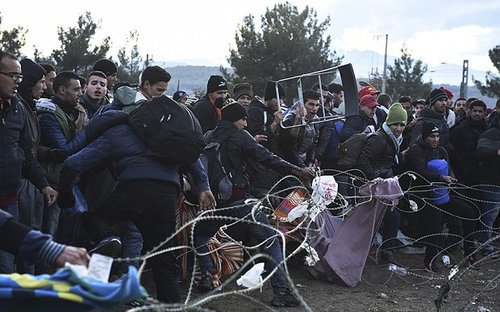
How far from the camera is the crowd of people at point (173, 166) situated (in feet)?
15.4

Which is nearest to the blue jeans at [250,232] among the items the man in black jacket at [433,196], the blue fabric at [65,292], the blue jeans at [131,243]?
the blue jeans at [131,243]

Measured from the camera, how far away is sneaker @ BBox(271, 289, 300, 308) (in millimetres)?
5836

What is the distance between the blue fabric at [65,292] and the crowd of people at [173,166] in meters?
0.21

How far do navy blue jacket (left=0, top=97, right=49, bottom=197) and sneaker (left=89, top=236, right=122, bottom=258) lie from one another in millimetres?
642

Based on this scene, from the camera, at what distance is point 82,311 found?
2633mm

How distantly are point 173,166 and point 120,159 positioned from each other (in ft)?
1.24

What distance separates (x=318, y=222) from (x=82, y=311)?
Answer: 4.77m

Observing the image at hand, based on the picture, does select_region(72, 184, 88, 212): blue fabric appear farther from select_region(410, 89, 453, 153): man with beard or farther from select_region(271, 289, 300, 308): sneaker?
select_region(410, 89, 453, 153): man with beard

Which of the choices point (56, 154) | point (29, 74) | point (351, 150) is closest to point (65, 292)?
point (56, 154)

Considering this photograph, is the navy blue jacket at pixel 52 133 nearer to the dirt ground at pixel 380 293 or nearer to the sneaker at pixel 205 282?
the dirt ground at pixel 380 293

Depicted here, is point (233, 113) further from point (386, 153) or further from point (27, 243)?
point (27, 243)

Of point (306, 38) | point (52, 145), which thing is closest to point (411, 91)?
point (306, 38)

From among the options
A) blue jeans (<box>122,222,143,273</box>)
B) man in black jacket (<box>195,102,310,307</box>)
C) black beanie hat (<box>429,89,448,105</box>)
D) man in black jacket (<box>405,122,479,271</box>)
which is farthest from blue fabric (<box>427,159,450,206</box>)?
blue jeans (<box>122,222,143,273</box>)

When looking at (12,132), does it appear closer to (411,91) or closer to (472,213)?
(472,213)
